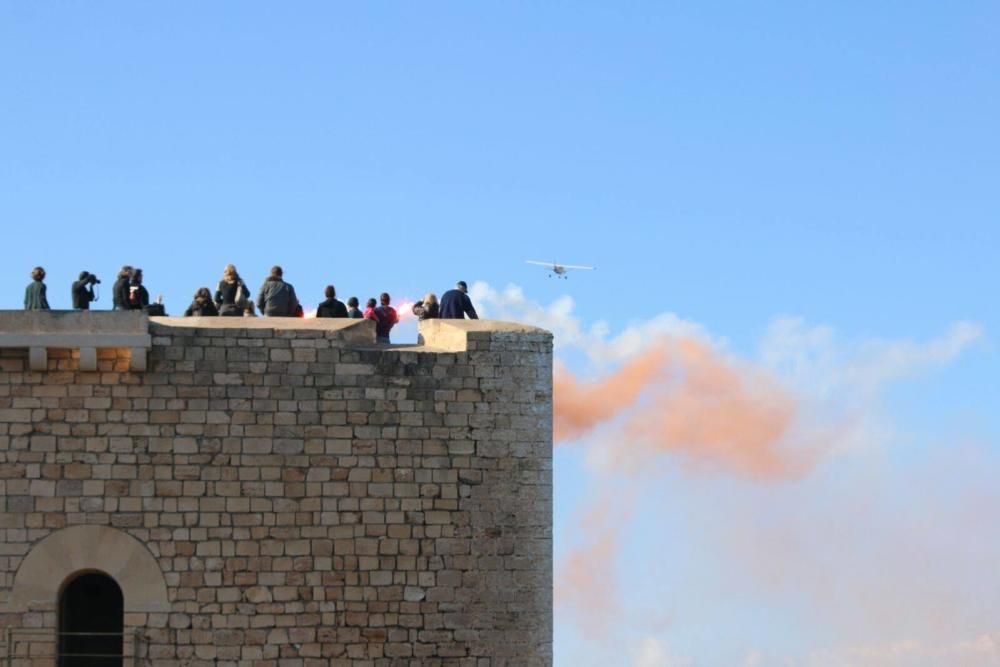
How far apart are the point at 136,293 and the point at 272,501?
9.77 ft

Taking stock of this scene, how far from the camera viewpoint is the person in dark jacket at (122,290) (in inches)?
766

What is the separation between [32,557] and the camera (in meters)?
17.8

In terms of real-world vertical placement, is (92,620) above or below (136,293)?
below

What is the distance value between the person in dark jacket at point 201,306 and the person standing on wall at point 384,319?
1699mm

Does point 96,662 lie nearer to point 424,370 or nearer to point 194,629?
point 194,629

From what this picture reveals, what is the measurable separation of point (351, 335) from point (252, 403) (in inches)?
45.3

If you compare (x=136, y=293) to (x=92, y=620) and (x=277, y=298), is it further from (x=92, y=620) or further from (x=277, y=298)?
(x=92, y=620)

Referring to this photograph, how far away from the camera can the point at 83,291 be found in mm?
19469

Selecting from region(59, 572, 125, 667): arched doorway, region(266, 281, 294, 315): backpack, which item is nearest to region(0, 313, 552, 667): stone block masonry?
region(59, 572, 125, 667): arched doorway

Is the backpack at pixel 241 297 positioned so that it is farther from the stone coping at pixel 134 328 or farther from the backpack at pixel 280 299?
the stone coping at pixel 134 328

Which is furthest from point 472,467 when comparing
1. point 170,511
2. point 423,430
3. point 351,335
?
point 170,511

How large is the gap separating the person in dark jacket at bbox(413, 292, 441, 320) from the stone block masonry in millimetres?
1592

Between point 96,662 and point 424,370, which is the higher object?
point 424,370

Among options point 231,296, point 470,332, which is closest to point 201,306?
point 231,296
